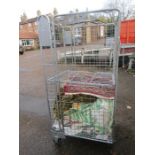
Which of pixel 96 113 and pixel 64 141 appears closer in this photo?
pixel 96 113

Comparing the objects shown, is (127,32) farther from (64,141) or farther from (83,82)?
(64,141)

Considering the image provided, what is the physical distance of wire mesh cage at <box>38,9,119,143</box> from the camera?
1626 mm

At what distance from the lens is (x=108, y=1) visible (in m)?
9.66

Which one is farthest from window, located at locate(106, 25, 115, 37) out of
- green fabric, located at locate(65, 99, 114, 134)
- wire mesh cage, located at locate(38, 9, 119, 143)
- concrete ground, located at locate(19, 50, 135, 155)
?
concrete ground, located at locate(19, 50, 135, 155)

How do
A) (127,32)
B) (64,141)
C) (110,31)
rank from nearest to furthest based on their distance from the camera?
1. (110,31)
2. (64,141)
3. (127,32)

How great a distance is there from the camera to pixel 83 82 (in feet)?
5.73

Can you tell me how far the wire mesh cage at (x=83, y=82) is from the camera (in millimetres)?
1626

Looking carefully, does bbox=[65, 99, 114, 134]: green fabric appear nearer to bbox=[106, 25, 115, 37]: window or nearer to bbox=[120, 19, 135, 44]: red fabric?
bbox=[106, 25, 115, 37]: window

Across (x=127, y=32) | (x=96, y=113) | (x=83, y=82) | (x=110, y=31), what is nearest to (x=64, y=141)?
(x=96, y=113)

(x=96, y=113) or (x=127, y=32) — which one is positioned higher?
(x=127, y=32)

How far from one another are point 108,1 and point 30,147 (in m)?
9.62

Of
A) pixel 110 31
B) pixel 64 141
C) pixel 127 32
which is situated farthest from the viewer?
pixel 127 32

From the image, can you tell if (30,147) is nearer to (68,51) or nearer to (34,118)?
(34,118)
